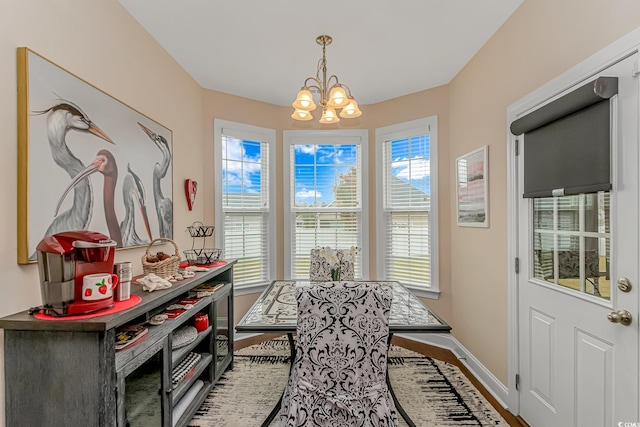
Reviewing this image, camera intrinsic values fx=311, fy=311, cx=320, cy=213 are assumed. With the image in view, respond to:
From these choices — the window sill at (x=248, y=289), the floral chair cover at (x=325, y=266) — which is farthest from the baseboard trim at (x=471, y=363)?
the window sill at (x=248, y=289)

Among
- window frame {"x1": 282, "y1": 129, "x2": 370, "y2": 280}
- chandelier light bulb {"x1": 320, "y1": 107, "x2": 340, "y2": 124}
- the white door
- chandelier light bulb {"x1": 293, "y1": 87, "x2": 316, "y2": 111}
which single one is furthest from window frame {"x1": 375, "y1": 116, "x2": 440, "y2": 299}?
chandelier light bulb {"x1": 293, "y1": 87, "x2": 316, "y2": 111}

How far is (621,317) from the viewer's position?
1.36m

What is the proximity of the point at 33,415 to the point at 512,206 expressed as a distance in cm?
285

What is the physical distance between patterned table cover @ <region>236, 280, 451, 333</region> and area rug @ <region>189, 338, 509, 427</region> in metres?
0.76

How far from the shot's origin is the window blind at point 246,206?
3469 mm

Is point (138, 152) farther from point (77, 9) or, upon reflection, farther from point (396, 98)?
point (396, 98)

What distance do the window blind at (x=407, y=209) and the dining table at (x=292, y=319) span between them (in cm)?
106

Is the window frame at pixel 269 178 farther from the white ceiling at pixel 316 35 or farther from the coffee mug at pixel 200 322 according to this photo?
the coffee mug at pixel 200 322

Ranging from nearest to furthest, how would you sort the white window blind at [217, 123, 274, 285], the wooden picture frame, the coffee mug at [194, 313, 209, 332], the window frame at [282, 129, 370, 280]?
the coffee mug at [194, 313, 209, 332]
the wooden picture frame
the white window blind at [217, 123, 274, 285]
the window frame at [282, 129, 370, 280]

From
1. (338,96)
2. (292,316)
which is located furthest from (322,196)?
(292,316)

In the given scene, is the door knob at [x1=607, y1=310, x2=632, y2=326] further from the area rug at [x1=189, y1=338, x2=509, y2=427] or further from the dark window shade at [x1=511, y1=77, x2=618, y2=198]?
the area rug at [x1=189, y1=338, x2=509, y2=427]

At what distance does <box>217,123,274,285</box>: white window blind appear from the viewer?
3.46 metres

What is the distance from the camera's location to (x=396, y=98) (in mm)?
3553

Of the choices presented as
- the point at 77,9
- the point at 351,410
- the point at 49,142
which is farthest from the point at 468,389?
the point at 77,9
